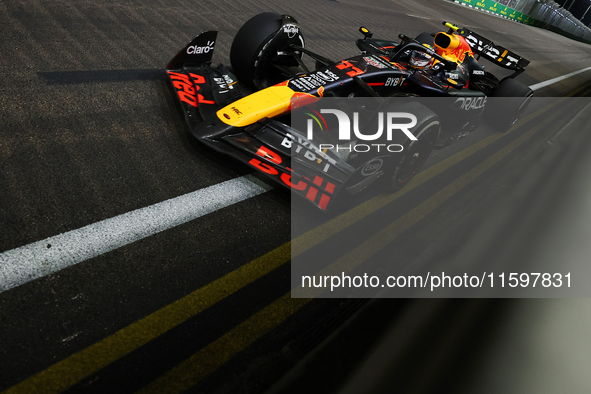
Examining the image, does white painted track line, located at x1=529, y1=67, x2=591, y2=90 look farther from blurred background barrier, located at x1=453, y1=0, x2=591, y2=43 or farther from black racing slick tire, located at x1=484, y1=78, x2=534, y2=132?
blurred background barrier, located at x1=453, y1=0, x2=591, y2=43

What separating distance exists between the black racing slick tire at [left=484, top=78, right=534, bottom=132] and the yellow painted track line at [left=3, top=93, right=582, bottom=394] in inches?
145

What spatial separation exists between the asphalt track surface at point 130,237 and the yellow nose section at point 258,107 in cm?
36

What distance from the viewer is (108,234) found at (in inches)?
83.1

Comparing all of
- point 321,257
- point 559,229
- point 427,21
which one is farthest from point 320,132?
point 427,21

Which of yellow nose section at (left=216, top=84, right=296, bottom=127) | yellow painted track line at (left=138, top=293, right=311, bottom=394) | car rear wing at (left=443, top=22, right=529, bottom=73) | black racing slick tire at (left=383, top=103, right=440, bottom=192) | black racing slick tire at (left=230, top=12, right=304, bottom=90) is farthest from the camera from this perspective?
car rear wing at (left=443, top=22, right=529, bottom=73)

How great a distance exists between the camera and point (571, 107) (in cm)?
835

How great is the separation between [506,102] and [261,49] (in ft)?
11.8

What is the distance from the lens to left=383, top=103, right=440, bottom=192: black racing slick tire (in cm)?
303

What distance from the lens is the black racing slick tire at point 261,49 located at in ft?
12.1

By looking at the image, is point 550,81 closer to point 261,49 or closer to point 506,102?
point 506,102

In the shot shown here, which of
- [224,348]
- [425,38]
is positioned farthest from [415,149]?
[425,38]

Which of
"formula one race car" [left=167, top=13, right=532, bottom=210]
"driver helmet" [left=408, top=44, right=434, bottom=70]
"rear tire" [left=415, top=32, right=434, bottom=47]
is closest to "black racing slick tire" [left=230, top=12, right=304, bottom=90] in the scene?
"formula one race car" [left=167, top=13, right=532, bottom=210]

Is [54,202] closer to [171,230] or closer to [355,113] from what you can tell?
[171,230]

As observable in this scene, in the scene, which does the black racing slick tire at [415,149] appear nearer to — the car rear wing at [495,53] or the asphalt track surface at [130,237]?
the asphalt track surface at [130,237]
